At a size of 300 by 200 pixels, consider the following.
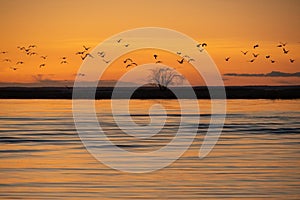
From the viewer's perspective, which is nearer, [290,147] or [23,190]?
[23,190]

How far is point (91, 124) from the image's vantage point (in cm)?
4753

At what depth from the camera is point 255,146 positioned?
31.6 metres

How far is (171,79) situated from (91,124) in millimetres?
92056

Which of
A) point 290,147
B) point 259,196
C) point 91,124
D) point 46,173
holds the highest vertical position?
point 91,124

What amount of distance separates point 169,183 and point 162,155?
7.05 m

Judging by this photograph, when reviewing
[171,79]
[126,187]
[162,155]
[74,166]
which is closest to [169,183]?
[126,187]

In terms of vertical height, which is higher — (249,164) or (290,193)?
(249,164)

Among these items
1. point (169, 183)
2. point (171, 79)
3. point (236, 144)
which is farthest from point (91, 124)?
point (171, 79)

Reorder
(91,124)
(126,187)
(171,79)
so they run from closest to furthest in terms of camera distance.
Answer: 1. (126,187)
2. (91,124)
3. (171,79)

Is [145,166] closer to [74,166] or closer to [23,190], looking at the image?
[74,166]

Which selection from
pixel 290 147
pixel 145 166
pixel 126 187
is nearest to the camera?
pixel 126 187

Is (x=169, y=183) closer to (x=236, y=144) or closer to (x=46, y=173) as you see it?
(x=46, y=173)

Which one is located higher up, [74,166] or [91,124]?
[91,124]

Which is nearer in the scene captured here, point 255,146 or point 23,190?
point 23,190
